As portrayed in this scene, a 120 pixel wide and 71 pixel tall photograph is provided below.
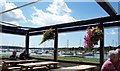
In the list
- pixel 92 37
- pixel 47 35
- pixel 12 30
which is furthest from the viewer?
pixel 12 30

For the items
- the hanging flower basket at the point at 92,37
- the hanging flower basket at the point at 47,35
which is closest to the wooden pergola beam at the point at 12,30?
the hanging flower basket at the point at 47,35

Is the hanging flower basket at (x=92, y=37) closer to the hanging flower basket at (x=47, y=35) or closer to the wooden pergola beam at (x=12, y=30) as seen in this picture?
the hanging flower basket at (x=47, y=35)

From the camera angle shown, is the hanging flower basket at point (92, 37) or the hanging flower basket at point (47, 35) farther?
the hanging flower basket at point (47, 35)

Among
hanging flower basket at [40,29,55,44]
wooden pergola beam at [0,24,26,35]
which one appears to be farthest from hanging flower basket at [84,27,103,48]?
wooden pergola beam at [0,24,26,35]

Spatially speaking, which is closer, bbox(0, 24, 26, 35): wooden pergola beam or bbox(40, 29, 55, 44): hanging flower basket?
bbox(40, 29, 55, 44): hanging flower basket

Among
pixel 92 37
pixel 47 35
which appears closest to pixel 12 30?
pixel 47 35

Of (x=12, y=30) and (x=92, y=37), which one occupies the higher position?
(x=12, y=30)

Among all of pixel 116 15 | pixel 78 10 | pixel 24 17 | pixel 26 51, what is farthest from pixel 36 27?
pixel 116 15

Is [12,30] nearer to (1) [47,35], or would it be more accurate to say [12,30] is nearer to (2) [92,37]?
(1) [47,35]

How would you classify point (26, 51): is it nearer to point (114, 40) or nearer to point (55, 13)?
point (55, 13)

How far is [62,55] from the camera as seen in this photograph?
956 centimetres

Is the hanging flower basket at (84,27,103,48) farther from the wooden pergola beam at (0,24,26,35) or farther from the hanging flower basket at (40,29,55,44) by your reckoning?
the wooden pergola beam at (0,24,26,35)

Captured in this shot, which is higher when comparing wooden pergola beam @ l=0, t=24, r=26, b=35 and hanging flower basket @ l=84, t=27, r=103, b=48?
wooden pergola beam @ l=0, t=24, r=26, b=35

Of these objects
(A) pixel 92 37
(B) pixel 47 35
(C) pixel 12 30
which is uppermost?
(C) pixel 12 30
